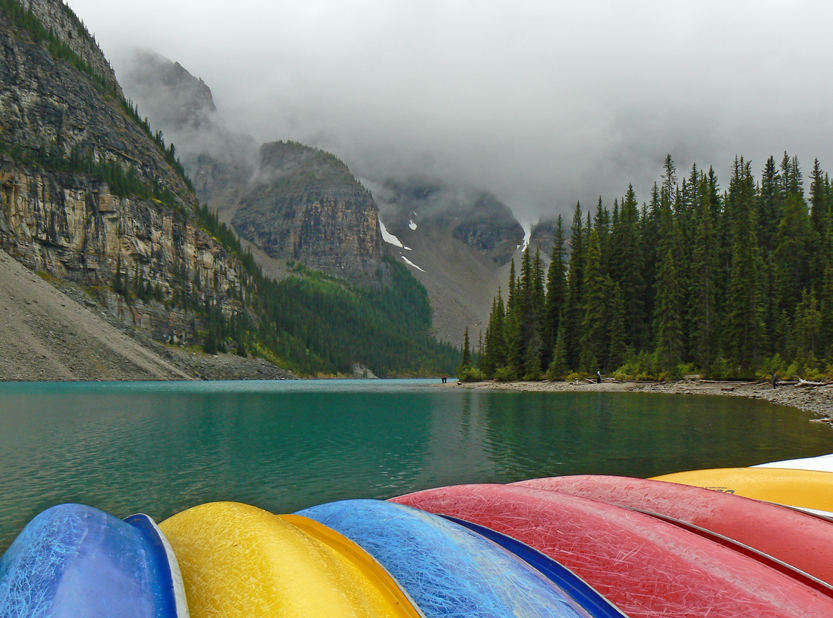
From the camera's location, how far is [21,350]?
60594 millimetres

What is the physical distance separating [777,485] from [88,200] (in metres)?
122

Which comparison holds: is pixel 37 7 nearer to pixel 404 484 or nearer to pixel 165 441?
pixel 165 441

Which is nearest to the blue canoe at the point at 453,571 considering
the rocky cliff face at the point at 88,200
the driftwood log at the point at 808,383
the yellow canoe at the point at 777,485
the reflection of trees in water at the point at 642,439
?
the yellow canoe at the point at 777,485

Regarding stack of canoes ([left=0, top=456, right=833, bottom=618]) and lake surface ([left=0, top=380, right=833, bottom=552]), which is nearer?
stack of canoes ([left=0, top=456, right=833, bottom=618])

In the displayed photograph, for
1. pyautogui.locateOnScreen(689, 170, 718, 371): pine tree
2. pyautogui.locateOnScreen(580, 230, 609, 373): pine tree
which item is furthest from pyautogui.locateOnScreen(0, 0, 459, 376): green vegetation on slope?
pyautogui.locateOnScreen(689, 170, 718, 371): pine tree

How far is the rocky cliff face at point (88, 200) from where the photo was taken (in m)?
89.7

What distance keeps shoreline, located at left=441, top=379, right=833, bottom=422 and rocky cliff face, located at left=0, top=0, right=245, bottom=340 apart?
284 feet

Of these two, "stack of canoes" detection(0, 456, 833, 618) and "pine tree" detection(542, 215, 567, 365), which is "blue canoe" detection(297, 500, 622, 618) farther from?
"pine tree" detection(542, 215, 567, 365)

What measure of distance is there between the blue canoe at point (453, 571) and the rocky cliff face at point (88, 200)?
346 feet

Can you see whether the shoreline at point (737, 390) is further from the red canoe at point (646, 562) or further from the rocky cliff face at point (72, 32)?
the rocky cliff face at point (72, 32)

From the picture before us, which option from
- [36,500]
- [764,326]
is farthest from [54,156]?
[764,326]

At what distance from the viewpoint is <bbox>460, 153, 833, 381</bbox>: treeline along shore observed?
136ft

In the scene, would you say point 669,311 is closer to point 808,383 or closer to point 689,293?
point 689,293

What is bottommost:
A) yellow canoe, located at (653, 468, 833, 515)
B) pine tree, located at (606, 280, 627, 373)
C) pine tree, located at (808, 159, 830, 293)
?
yellow canoe, located at (653, 468, 833, 515)
